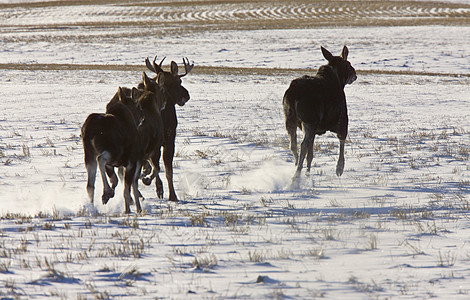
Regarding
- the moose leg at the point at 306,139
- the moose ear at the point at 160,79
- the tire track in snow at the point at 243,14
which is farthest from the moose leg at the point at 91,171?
the tire track in snow at the point at 243,14

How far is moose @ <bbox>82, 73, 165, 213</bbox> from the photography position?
6.95m

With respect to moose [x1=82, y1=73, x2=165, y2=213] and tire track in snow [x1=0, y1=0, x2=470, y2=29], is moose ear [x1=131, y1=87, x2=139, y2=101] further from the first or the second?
tire track in snow [x1=0, y1=0, x2=470, y2=29]

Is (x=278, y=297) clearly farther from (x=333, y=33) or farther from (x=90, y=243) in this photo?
(x=333, y=33)

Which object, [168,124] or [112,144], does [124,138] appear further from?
[168,124]

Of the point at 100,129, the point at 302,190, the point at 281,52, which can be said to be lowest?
the point at 302,190

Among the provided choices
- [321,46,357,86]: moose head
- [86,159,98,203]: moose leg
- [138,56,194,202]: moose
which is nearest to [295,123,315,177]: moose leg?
[321,46,357,86]: moose head

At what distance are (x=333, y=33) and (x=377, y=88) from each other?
21.2 metres

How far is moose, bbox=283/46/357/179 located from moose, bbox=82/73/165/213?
211cm

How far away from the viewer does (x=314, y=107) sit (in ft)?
29.8

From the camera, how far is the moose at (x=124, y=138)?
695 centimetres

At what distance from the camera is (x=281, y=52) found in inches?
1352

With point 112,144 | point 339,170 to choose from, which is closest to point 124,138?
point 112,144

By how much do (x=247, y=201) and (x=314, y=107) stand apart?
6.39ft

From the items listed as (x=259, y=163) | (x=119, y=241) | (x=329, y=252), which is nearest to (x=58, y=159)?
(x=259, y=163)
